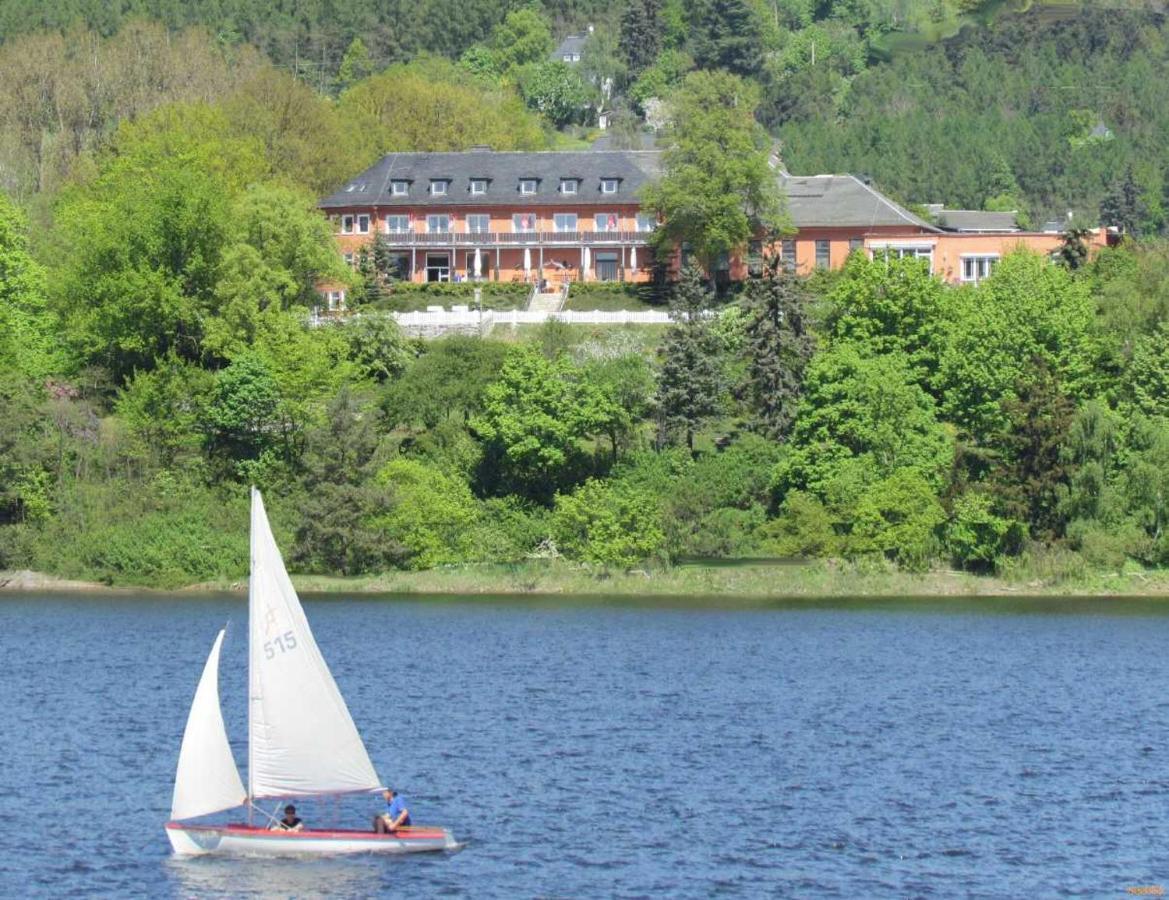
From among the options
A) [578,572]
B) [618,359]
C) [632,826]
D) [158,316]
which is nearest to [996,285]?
[618,359]

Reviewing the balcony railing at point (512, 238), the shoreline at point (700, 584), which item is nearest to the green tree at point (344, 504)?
the shoreline at point (700, 584)

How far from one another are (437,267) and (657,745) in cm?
7940

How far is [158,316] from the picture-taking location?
4050 inches

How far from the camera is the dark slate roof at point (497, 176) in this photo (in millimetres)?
130000

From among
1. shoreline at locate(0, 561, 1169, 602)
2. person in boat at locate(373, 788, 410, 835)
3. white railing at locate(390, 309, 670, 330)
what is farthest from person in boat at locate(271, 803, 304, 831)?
white railing at locate(390, 309, 670, 330)

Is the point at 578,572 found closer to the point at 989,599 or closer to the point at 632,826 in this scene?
the point at 989,599

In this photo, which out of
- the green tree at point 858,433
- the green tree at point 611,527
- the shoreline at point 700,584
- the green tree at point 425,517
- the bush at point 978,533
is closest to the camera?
the shoreline at point 700,584

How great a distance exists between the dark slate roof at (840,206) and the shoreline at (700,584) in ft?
140

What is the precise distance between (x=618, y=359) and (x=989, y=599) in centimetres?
2224

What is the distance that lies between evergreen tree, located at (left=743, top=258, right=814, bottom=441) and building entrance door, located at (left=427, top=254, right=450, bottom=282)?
3466 centimetres

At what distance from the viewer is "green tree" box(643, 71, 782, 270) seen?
11969 centimetres

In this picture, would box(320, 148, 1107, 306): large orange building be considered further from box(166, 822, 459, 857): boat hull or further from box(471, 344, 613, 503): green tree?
box(166, 822, 459, 857): boat hull

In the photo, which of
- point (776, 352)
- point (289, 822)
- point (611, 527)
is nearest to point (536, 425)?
point (611, 527)

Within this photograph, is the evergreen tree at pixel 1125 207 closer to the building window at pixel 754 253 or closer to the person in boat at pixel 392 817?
the building window at pixel 754 253
